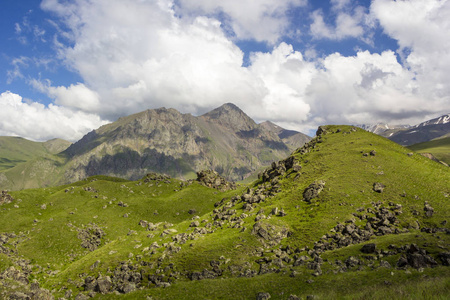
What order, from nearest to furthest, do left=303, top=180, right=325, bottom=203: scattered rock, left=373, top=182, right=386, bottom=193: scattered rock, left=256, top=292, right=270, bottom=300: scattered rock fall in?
left=256, top=292, right=270, bottom=300: scattered rock < left=373, top=182, right=386, bottom=193: scattered rock < left=303, top=180, right=325, bottom=203: scattered rock

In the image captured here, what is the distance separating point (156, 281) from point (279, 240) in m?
33.6

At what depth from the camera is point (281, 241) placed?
6500cm

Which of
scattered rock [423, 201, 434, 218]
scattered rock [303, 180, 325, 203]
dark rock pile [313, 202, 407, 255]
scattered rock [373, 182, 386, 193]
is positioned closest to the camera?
dark rock pile [313, 202, 407, 255]

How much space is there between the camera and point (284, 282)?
138ft

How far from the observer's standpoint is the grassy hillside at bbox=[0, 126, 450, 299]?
4266 cm

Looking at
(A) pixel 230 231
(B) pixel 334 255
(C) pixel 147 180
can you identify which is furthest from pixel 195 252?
(C) pixel 147 180

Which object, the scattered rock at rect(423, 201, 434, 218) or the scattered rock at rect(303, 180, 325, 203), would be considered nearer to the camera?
the scattered rock at rect(423, 201, 434, 218)

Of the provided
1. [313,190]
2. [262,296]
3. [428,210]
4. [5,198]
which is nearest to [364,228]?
[428,210]

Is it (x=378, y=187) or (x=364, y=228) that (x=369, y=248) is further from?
(x=378, y=187)

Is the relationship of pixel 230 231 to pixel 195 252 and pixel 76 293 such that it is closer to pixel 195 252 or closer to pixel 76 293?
pixel 195 252

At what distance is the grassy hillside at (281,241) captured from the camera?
4266cm

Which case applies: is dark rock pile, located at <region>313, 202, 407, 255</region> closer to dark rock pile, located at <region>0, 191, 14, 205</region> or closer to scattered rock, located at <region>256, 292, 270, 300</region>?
scattered rock, located at <region>256, 292, 270, 300</region>

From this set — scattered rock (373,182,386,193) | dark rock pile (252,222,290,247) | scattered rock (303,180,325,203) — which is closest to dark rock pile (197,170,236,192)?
scattered rock (303,180,325,203)

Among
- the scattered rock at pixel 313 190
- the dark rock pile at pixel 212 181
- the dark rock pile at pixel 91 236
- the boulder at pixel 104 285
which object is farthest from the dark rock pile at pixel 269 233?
the dark rock pile at pixel 212 181
